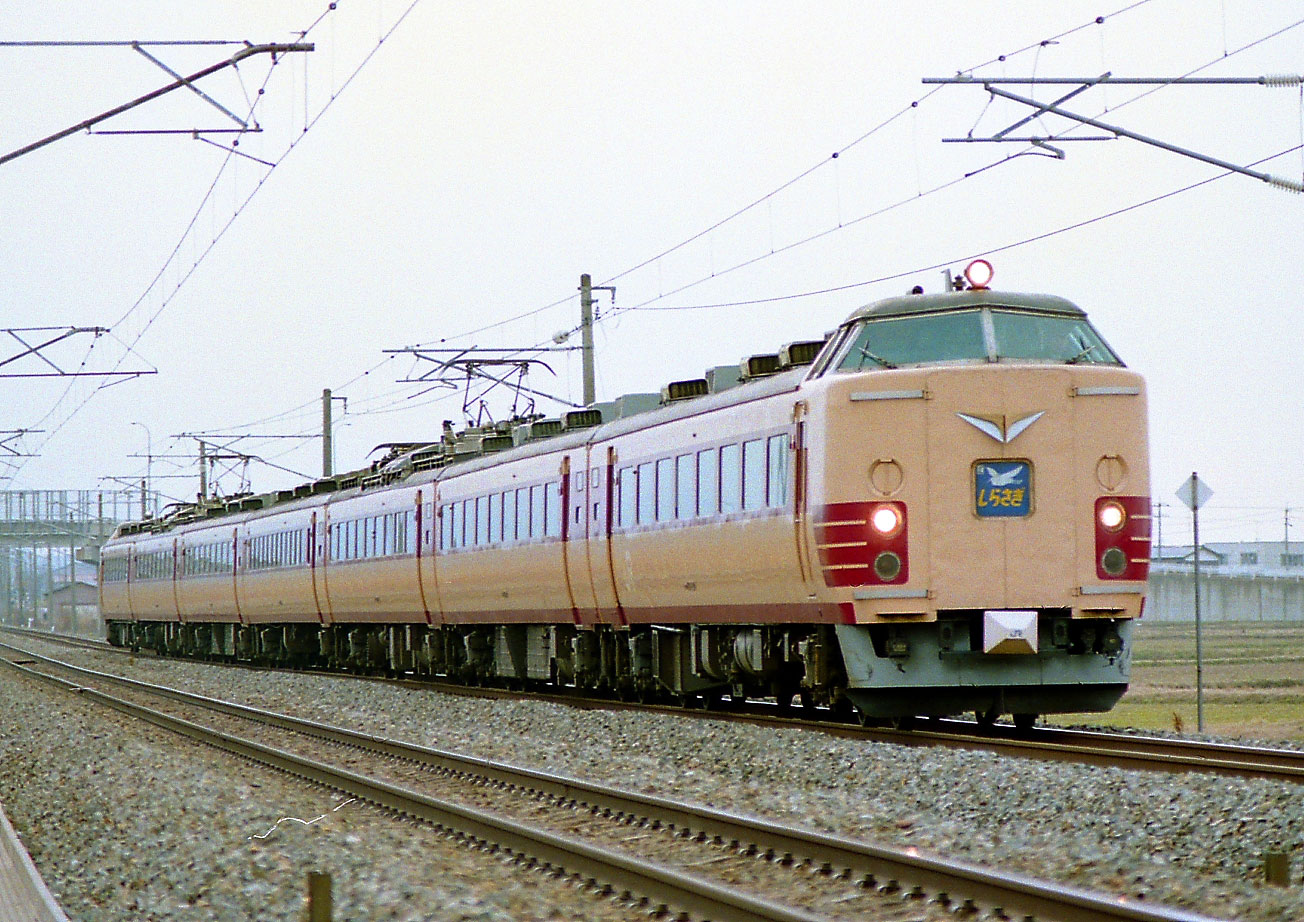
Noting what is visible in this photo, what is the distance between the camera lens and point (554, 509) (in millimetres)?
23234

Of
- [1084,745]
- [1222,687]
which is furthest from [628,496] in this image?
[1222,687]

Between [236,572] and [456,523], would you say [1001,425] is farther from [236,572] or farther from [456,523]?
[236,572]

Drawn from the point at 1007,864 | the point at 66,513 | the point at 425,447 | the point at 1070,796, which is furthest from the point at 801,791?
the point at 66,513

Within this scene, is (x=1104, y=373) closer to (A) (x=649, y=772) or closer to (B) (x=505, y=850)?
(A) (x=649, y=772)

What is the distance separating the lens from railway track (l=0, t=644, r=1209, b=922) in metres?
7.92

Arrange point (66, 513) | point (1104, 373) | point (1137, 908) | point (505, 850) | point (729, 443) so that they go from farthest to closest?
point (66, 513) → point (729, 443) → point (1104, 373) → point (505, 850) → point (1137, 908)

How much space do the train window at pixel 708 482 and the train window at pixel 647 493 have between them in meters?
1.51

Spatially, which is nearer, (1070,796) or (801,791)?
(1070,796)

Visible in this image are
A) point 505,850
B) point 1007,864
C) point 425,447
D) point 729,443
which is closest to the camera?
point 1007,864

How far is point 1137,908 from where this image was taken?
7156 mm

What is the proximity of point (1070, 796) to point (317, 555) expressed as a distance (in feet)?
87.7

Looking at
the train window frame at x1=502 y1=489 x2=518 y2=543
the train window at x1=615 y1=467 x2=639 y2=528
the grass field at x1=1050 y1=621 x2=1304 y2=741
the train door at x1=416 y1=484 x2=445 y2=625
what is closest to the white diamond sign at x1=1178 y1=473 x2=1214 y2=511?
the grass field at x1=1050 y1=621 x2=1304 y2=741

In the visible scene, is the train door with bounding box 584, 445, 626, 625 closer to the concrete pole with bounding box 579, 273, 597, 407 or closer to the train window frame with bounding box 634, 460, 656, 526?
the train window frame with bounding box 634, 460, 656, 526

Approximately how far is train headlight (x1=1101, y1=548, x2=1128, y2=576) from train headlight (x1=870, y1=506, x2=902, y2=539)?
1704 mm
